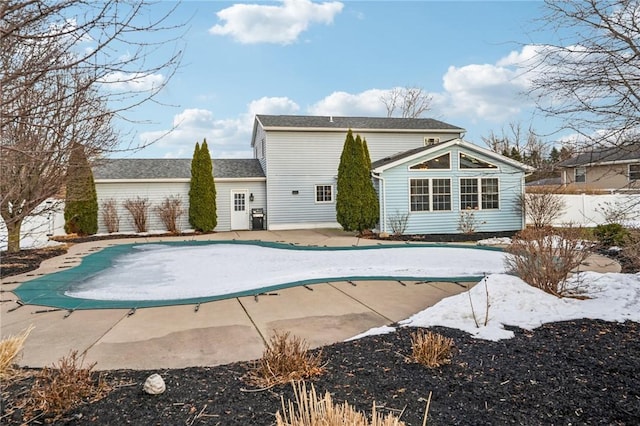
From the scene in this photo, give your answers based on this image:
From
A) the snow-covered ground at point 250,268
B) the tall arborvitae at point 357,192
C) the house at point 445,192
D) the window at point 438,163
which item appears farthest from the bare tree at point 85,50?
the window at point 438,163

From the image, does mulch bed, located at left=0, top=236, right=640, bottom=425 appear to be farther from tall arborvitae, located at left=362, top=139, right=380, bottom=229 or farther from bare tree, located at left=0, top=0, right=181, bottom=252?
tall arborvitae, located at left=362, top=139, right=380, bottom=229

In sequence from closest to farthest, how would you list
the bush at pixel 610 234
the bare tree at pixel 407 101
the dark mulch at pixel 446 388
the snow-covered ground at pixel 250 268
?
1. the dark mulch at pixel 446 388
2. the snow-covered ground at pixel 250 268
3. the bush at pixel 610 234
4. the bare tree at pixel 407 101

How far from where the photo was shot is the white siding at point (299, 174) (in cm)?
Result: 1858

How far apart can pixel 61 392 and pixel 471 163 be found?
15150 millimetres

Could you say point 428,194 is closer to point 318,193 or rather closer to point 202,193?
point 318,193

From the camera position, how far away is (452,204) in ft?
50.6

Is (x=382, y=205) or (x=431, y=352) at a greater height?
(x=382, y=205)

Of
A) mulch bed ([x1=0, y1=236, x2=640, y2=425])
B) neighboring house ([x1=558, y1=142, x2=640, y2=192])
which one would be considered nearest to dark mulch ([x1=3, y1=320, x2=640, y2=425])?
mulch bed ([x1=0, y1=236, x2=640, y2=425])

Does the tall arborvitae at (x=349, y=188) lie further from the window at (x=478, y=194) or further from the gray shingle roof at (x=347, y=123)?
the window at (x=478, y=194)

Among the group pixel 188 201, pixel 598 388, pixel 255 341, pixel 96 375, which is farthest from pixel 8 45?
pixel 188 201

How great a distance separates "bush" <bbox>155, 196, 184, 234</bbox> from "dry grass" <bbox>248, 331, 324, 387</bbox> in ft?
50.2

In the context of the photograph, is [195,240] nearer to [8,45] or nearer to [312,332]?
[312,332]

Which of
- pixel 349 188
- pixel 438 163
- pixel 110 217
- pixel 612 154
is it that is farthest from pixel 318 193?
pixel 612 154

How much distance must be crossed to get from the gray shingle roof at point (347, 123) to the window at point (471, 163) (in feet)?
16.9
